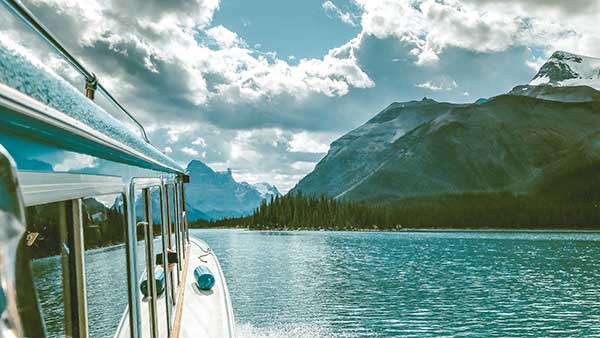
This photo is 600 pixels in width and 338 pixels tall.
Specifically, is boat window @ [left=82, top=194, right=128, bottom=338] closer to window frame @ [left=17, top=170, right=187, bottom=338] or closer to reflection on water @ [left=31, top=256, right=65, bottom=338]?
window frame @ [left=17, top=170, right=187, bottom=338]

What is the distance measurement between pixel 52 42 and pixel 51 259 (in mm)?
1395

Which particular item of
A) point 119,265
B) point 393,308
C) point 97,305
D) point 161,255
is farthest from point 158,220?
point 393,308

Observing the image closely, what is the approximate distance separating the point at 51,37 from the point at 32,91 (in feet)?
3.87

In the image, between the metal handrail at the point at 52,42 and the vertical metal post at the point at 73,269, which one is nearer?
the metal handrail at the point at 52,42

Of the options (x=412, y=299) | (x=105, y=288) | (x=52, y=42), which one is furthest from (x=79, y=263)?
(x=412, y=299)

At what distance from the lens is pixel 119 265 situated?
3.94m

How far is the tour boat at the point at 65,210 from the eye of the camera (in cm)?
105

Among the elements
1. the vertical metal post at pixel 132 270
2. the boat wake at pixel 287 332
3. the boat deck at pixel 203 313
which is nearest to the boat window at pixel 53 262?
the vertical metal post at pixel 132 270

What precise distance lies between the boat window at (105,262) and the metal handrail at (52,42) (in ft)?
3.18

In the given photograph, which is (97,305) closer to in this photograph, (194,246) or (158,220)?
(158,220)

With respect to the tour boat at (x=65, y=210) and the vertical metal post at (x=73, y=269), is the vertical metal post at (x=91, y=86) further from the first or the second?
the vertical metal post at (x=73, y=269)

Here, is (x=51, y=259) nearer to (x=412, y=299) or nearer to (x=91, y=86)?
(x=91, y=86)

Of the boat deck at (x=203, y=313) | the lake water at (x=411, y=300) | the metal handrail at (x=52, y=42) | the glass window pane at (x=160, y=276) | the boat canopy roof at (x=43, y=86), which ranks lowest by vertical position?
the lake water at (x=411, y=300)

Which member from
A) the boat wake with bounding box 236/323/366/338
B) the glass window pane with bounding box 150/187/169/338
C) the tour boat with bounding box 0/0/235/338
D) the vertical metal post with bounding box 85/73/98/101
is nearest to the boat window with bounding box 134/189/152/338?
the tour boat with bounding box 0/0/235/338
